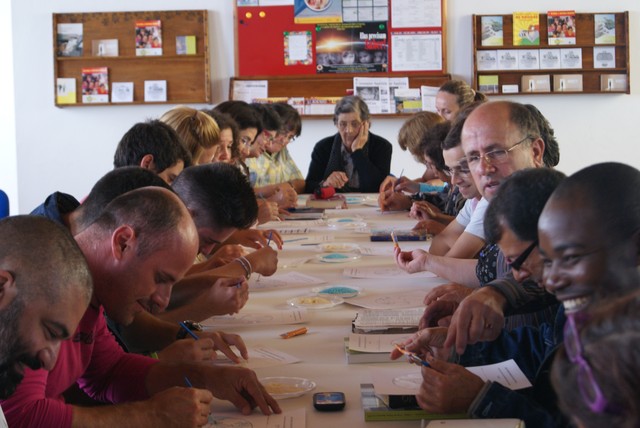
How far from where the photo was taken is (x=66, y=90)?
23.1 feet

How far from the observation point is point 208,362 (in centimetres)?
188

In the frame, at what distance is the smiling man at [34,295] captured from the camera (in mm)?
1238

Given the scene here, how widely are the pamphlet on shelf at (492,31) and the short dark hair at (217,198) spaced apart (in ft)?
15.8

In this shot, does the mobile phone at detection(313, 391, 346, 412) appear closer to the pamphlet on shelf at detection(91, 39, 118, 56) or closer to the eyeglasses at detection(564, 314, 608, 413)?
the eyeglasses at detection(564, 314, 608, 413)

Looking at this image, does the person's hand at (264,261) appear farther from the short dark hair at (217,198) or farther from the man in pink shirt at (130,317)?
the man in pink shirt at (130,317)

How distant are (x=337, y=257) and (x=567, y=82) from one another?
430 cm

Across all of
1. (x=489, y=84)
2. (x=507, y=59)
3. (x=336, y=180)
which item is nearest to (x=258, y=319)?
(x=336, y=180)

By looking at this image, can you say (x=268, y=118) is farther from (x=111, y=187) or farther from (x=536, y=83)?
(x=111, y=187)

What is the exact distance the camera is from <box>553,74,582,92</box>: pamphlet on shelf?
6.73 m

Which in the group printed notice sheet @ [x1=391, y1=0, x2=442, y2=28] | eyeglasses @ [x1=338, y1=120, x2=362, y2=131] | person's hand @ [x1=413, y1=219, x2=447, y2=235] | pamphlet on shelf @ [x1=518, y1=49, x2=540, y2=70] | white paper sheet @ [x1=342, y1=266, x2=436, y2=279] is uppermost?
printed notice sheet @ [x1=391, y1=0, x2=442, y2=28]

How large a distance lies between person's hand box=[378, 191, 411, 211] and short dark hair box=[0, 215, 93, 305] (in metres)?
3.60

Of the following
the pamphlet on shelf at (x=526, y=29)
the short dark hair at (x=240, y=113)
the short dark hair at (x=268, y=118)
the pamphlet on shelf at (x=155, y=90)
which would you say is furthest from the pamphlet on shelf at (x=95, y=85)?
the pamphlet on shelf at (x=526, y=29)

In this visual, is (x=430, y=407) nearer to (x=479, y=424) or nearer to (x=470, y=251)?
(x=479, y=424)

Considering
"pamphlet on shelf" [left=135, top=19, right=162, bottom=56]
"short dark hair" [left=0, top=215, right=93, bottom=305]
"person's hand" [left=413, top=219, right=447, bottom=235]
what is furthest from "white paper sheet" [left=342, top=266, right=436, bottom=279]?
"pamphlet on shelf" [left=135, top=19, right=162, bottom=56]
